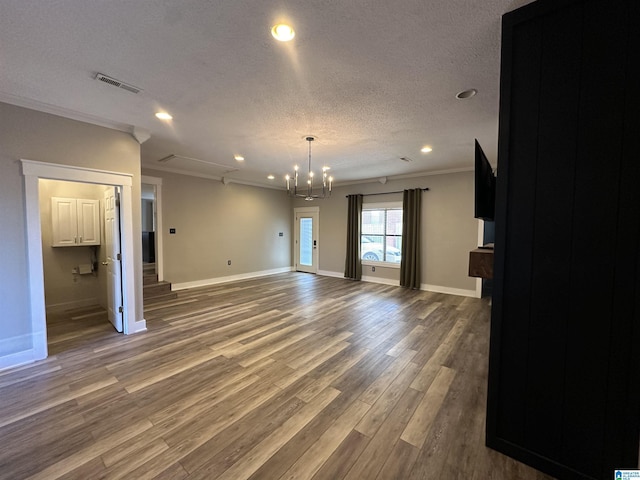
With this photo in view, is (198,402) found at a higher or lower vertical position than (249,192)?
lower

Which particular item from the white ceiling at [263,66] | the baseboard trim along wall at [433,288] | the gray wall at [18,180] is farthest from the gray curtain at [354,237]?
the gray wall at [18,180]

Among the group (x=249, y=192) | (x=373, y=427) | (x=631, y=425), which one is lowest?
(x=373, y=427)

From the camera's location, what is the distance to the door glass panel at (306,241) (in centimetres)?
854

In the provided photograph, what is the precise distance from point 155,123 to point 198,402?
3.26m

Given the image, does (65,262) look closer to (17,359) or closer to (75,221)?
(75,221)

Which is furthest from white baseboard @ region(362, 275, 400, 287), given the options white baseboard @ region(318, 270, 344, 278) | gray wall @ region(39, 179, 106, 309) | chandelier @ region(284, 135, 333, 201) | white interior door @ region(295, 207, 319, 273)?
gray wall @ region(39, 179, 106, 309)

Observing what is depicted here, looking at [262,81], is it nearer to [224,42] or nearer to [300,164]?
[224,42]

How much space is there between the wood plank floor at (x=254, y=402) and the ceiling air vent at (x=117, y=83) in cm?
278

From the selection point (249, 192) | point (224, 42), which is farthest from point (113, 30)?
point (249, 192)

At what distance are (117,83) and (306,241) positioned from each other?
663 cm

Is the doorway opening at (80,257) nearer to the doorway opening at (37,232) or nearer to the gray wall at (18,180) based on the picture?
the doorway opening at (37,232)

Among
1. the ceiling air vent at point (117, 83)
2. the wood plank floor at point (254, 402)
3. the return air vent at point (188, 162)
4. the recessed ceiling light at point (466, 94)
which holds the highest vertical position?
the return air vent at point (188, 162)

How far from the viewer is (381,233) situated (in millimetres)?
7059

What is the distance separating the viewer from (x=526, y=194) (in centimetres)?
156
